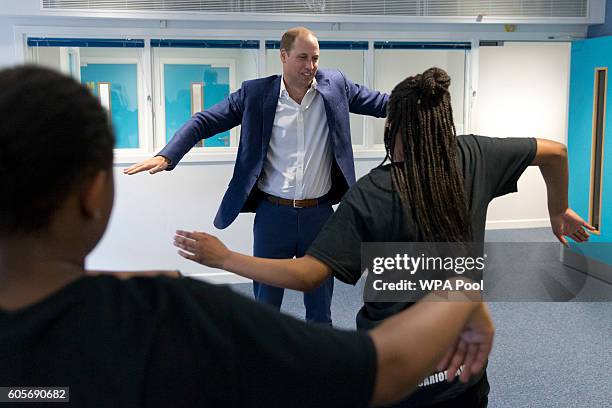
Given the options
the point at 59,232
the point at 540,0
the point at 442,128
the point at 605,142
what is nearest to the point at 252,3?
the point at 540,0

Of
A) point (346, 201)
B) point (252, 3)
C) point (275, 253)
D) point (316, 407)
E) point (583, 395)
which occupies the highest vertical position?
point (252, 3)

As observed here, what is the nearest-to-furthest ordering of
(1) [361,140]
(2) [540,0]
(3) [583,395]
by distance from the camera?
(3) [583,395] → (2) [540,0] → (1) [361,140]

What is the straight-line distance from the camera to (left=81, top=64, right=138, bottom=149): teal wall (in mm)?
5215

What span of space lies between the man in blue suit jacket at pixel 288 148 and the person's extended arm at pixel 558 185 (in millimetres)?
1420

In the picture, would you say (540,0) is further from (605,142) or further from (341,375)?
(341,375)

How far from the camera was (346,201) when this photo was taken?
156cm

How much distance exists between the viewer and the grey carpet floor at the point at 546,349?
3256 millimetres

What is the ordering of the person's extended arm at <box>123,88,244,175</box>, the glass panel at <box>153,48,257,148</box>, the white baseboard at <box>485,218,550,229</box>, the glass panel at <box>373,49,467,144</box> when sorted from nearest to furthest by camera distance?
the person's extended arm at <box>123,88,244,175</box>, the glass panel at <box>153,48,257,148</box>, the glass panel at <box>373,49,467,144</box>, the white baseboard at <box>485,218,550,229</box>

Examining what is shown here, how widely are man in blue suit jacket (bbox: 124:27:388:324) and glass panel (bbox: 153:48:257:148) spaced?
2086mm

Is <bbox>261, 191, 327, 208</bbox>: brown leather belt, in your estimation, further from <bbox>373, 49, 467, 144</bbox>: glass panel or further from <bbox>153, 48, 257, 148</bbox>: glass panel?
<bbox>373, 49, 467, 144</bbox>: glass panel

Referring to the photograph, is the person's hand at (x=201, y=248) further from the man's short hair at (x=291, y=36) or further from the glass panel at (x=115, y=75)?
the glass panel at (x=115, y=75)

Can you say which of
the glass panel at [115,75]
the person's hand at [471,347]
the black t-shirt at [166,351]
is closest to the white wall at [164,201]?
the glass panel at [115,75]

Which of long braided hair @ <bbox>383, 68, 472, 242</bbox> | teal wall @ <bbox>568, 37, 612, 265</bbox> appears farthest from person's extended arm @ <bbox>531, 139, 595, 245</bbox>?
teal wall @ <bbox>568, 37, 612, 265</bbox>

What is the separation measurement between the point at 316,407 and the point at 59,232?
0.31 meters
